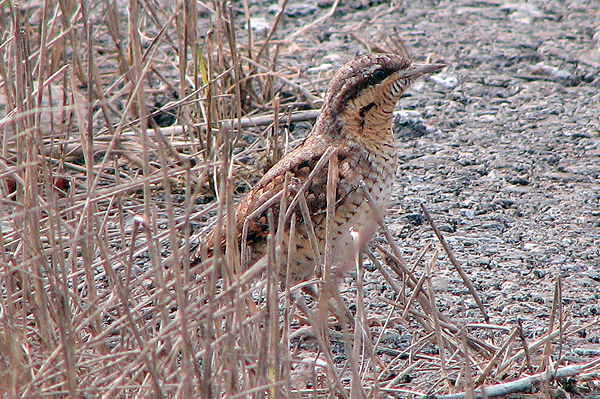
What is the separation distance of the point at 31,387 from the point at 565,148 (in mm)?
3846

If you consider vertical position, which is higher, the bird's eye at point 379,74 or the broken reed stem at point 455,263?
the bird's eye at point 379,74

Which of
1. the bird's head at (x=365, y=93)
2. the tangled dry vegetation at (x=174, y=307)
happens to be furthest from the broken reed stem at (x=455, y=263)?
the bird's head at (x=365, y=93)

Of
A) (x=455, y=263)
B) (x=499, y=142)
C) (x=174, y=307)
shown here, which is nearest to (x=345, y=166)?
(x=455, y=263)

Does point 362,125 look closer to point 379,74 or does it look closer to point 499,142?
point 379,74

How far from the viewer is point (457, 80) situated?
20.4 ft

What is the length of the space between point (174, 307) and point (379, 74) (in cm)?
146

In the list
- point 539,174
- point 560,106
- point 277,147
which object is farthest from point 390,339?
point 560,106

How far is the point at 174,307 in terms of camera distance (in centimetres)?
390

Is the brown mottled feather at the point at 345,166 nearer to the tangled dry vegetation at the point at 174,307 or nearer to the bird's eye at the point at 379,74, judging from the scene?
the bird's eye at the point at 379,74

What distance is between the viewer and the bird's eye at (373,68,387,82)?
418 centimetres

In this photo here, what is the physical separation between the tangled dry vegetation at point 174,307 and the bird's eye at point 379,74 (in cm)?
87

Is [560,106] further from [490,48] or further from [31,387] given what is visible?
[31,387]

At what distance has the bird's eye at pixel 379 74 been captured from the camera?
165 inches

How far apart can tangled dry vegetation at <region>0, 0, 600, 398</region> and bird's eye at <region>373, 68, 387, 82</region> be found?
2.86 feet
